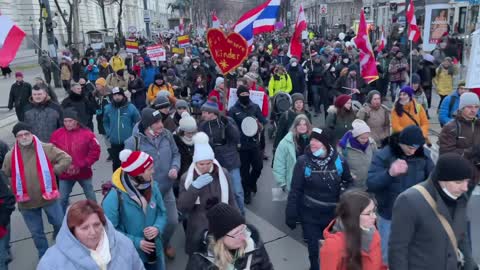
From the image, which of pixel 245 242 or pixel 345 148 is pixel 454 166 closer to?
pixel 245 242

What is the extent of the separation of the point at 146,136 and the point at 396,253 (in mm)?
3150

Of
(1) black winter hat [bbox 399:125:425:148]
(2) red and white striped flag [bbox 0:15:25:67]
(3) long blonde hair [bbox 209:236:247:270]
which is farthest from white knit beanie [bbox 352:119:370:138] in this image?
(2) red and white striped flag [bbox 0:15:25:67]

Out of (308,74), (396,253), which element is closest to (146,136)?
(396,253)

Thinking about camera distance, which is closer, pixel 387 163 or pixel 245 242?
pixel 245 242

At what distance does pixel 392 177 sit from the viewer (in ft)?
13.0

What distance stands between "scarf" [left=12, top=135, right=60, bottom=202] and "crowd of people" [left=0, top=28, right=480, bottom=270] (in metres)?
0.01

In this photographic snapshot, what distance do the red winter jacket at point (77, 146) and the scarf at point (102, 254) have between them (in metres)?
2.81

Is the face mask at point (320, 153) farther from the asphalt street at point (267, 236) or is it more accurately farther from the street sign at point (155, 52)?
the street sign at point (155, 52)

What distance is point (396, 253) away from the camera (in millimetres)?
2984

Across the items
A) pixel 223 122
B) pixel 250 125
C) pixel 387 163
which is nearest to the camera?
pixel 387 163

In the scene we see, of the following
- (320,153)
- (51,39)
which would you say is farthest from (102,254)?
(51,39)

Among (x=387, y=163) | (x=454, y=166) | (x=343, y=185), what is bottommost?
(x=343, y=185)

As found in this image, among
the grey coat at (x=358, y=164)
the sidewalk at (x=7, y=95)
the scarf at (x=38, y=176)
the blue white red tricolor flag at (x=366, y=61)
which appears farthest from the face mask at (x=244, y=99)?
the sidewalk at (x=7, y=95)

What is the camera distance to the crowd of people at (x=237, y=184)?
9.33ft
